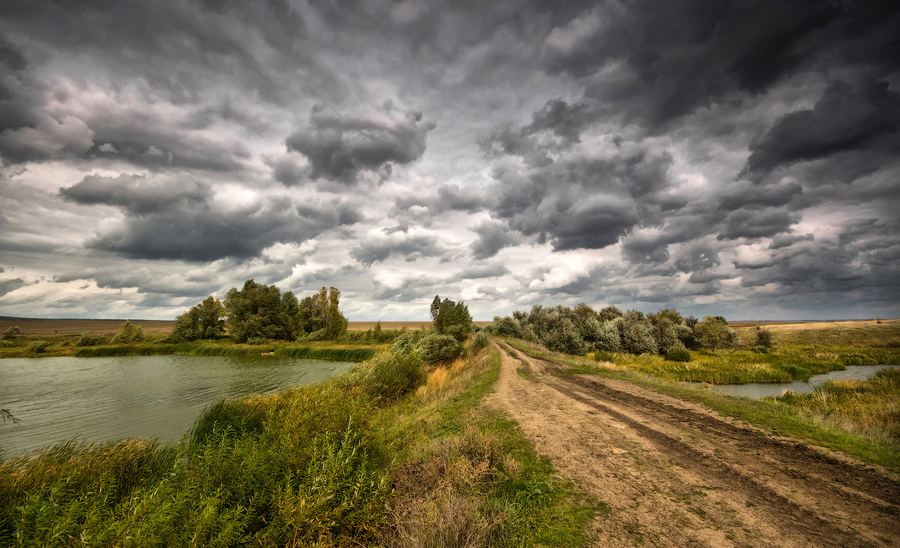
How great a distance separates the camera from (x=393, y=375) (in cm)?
1972

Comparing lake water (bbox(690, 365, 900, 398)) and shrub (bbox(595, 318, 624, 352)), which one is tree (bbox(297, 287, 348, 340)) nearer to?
A: shrub (bbox(595, 318, 624, 352))

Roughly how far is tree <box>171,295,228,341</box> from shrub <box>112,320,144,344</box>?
217 inches

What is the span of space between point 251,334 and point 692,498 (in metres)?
70.1

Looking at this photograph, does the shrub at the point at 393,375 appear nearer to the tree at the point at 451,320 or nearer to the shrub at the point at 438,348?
the shrub at the point at 438,348

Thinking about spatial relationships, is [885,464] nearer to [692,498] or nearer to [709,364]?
[692,498]

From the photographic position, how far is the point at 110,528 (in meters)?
3.33

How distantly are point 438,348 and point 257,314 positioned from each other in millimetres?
46533

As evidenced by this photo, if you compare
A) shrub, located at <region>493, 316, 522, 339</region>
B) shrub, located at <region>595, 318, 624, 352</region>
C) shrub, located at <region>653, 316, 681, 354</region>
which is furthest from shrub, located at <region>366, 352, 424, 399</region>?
shrub, located at <region>493, 316, 522, 339</region>

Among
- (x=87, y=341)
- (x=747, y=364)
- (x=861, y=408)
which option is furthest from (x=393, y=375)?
(x=87, y=341)

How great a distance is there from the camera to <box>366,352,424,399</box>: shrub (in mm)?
18377

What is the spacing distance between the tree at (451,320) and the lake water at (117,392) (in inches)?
656

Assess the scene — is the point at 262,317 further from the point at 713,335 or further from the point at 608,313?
the point at 713,335

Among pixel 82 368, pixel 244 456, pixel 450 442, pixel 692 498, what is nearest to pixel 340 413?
pixel 244 456

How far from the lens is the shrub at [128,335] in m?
59.6
